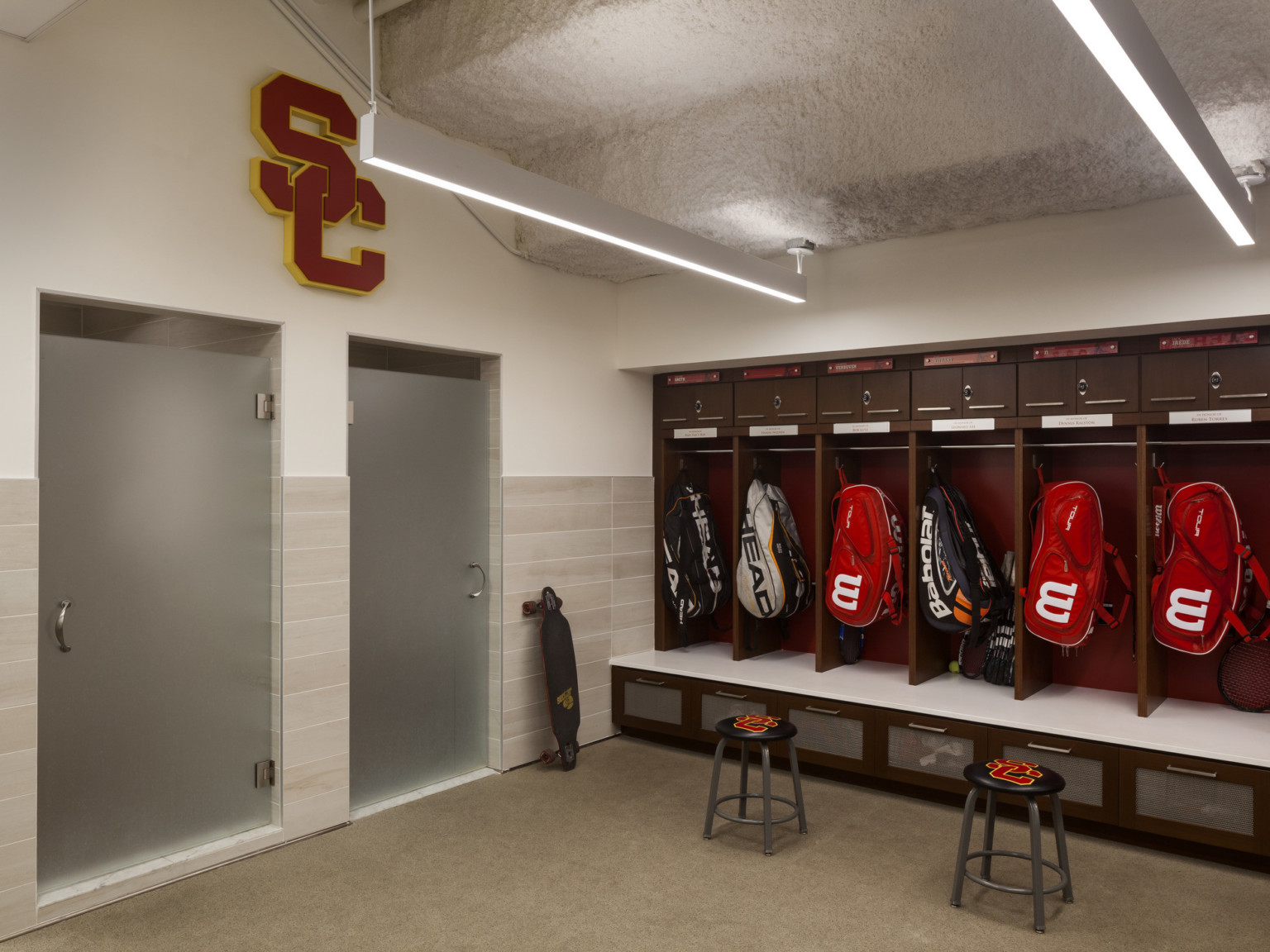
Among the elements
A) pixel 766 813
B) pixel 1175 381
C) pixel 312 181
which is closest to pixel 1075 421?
pixel 1175 381

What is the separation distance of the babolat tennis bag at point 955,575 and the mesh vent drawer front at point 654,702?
1317mm

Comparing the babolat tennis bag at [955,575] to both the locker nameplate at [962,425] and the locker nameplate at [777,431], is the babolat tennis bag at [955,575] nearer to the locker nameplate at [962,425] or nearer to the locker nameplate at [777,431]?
the locker nameplate at [962,425]

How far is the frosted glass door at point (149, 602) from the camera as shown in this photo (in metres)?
2.87

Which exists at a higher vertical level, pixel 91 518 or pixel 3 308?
pixel 3 308

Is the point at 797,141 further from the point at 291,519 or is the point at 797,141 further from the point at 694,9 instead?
the point at 291,519

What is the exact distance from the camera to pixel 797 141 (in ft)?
10.3

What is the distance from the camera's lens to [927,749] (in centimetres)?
382

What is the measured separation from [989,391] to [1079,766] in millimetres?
1635

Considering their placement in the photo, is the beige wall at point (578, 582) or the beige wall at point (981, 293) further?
the beige wall at point (578, 582)

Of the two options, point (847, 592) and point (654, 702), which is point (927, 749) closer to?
point (847, 592)

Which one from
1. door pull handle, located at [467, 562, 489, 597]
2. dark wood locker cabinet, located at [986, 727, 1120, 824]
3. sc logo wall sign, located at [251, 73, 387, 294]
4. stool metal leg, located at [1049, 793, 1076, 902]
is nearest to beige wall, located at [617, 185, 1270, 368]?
door pull handle, located at [467, 562, 489, 597]

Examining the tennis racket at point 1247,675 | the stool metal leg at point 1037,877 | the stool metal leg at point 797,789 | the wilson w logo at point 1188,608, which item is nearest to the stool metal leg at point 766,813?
the stool metal leg at point 797,789

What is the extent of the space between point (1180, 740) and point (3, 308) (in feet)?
13.9

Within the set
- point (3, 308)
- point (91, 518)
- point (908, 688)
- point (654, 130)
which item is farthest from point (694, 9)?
point (908, 688)
